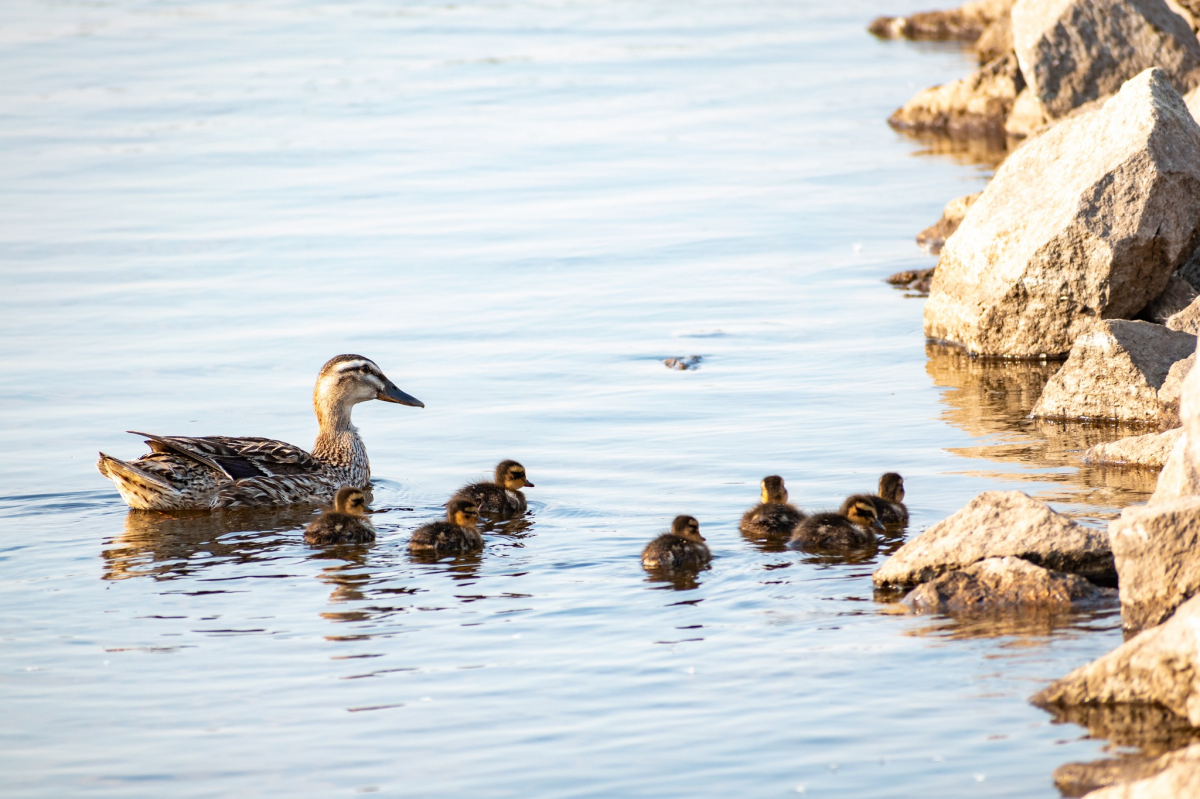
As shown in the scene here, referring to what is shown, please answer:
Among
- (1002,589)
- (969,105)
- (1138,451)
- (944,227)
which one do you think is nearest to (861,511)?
(1002,589)

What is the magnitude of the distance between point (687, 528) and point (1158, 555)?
2.50 metres

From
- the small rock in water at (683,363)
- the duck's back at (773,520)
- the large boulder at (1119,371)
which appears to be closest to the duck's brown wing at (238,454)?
the duck's back at (773,520)

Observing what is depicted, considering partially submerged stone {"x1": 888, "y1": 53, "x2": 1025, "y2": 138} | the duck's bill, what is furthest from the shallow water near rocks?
partially submerged stone {"x1": 888, "y1": 53, "x2": 1025, "y2": 138}

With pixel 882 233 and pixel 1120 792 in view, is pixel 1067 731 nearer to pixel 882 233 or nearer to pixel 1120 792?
pixel 1120 792

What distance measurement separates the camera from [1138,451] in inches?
394

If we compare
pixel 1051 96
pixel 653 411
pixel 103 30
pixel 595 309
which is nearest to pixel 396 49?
pixel 103 30

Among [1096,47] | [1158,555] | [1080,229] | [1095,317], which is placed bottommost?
[1158,555]

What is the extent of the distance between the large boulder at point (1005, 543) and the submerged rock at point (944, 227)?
29.1ft

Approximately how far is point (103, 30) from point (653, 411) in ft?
86.8

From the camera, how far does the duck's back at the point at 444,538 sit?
898 cm

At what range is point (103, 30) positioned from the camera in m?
35.0

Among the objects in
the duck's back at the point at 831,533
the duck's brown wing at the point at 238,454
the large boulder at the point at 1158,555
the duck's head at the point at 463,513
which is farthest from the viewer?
the duck's brown wing at the point at 238,454

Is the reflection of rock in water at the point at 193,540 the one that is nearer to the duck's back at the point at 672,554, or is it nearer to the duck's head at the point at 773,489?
the duck's back at the point at 672,554

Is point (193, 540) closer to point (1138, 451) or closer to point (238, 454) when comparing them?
point (238, 454)
